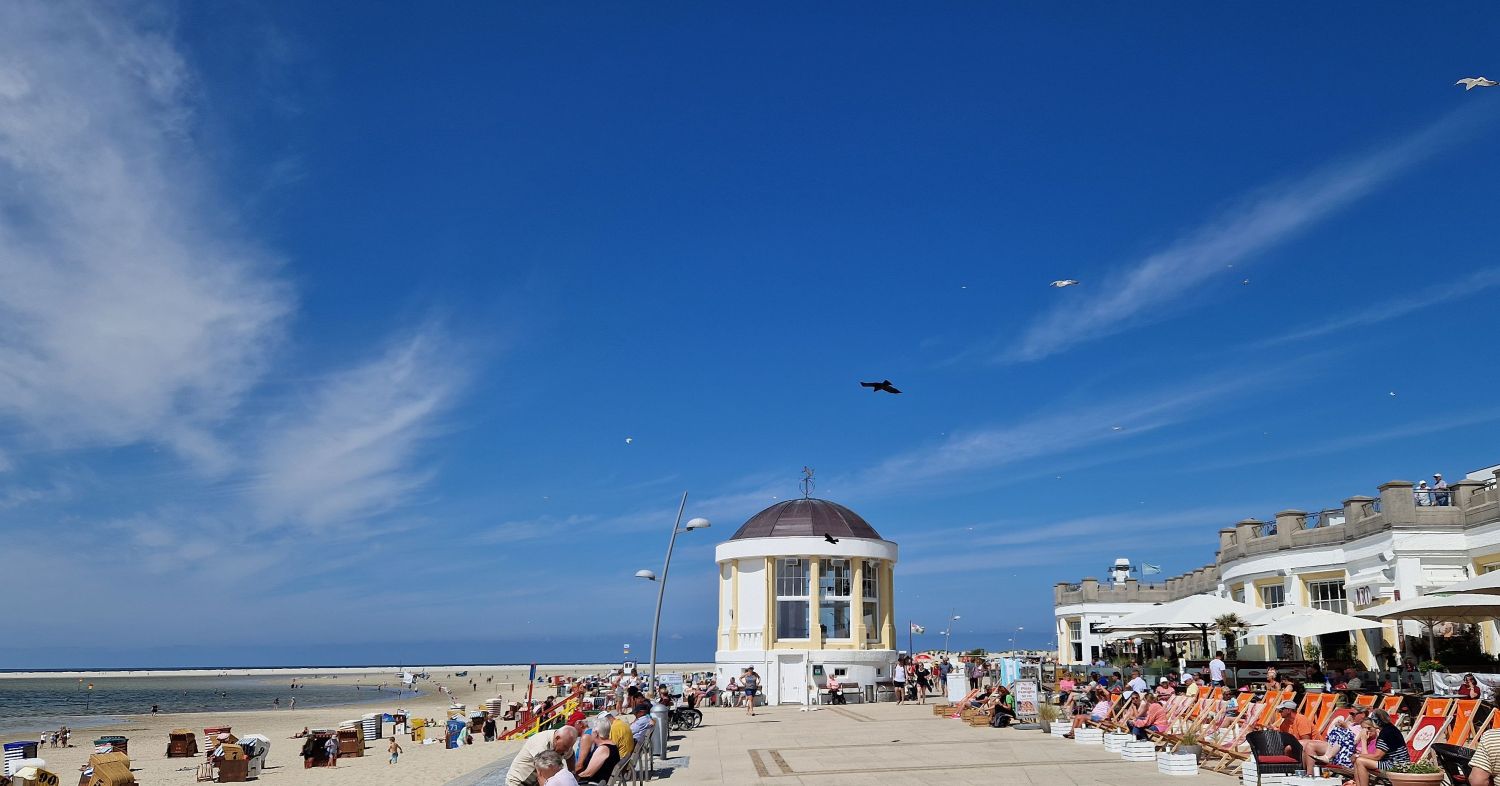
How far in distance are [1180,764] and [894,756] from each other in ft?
12.5

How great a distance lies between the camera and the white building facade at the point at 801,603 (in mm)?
29266

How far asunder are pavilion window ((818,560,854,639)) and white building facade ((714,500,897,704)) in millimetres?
29

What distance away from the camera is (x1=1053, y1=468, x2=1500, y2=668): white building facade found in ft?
71.4

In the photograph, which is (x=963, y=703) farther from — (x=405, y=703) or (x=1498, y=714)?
(x=405, y=703)

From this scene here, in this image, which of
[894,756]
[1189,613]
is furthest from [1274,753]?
[1189,613]

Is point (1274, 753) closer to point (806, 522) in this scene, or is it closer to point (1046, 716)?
point (1046, 716)

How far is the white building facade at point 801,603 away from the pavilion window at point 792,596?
29mm

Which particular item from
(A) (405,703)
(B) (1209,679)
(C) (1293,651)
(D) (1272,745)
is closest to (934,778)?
(D) (1272,745)

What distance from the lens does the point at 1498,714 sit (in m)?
9.57

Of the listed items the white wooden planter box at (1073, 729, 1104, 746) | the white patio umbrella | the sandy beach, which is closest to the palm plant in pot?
the white wooden planter box at (1073, 729, 1104, 746)

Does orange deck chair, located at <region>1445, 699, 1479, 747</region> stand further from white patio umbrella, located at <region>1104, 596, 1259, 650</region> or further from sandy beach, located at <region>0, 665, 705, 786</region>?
sandy beach, located at <region>0, 665, 705, 786</region>

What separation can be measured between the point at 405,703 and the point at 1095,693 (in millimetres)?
60360

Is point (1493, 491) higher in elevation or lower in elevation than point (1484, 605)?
higher

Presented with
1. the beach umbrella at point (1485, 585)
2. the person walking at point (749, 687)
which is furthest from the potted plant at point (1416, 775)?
the person walking at point (749, 687)
